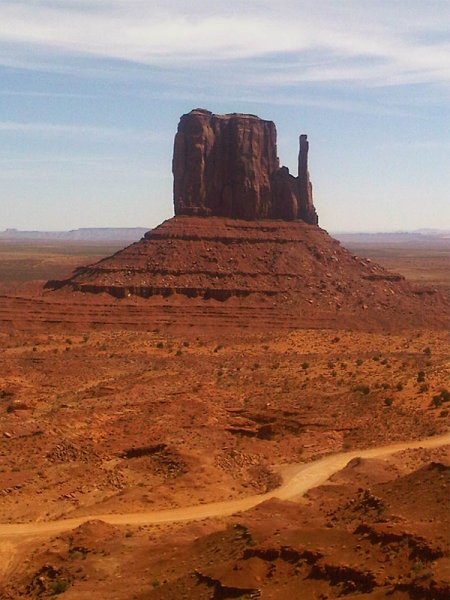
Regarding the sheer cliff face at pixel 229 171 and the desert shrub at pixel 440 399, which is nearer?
the desert shrub at pixel 440 399

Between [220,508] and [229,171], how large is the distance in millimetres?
57603

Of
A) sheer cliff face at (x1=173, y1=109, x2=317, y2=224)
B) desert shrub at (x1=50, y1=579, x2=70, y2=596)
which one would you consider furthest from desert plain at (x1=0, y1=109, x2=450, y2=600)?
Answer: sheer cliff face at (x1=173, y1=109, x2=317, y2=224)

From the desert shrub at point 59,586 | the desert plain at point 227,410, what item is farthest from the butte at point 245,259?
the desert shrub at point 59,586

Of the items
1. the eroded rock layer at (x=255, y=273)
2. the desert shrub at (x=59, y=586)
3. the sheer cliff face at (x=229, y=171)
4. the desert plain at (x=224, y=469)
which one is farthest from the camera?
the sheer cliff face at (x=229, y=171)

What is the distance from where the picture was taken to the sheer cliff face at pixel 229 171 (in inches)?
3167

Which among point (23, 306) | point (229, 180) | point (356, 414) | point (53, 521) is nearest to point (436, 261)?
point (229, 180)

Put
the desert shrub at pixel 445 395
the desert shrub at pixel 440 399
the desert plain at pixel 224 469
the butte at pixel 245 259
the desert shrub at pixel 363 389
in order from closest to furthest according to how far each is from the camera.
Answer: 1. the desert plain at pixel 224 469
2. the desert shrub at pixel 440 399
3. the desert shrub at pixel 445 395
4. the desert shrub at pixel 363 389
5. the butte at pixel 245 259

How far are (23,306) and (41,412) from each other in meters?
34.9

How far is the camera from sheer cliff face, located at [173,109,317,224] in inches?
3167

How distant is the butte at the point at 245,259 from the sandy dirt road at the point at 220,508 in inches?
1432

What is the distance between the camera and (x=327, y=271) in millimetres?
76750

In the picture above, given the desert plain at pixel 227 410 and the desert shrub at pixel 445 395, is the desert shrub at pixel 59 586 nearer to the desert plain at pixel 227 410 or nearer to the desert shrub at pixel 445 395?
the desert plain at pixel 227 410

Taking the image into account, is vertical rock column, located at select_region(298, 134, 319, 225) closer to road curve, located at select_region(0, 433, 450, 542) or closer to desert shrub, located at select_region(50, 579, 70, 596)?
road curve, located at select_region(0, 433, 450, 542)

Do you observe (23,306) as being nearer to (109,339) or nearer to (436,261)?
(109,339)
